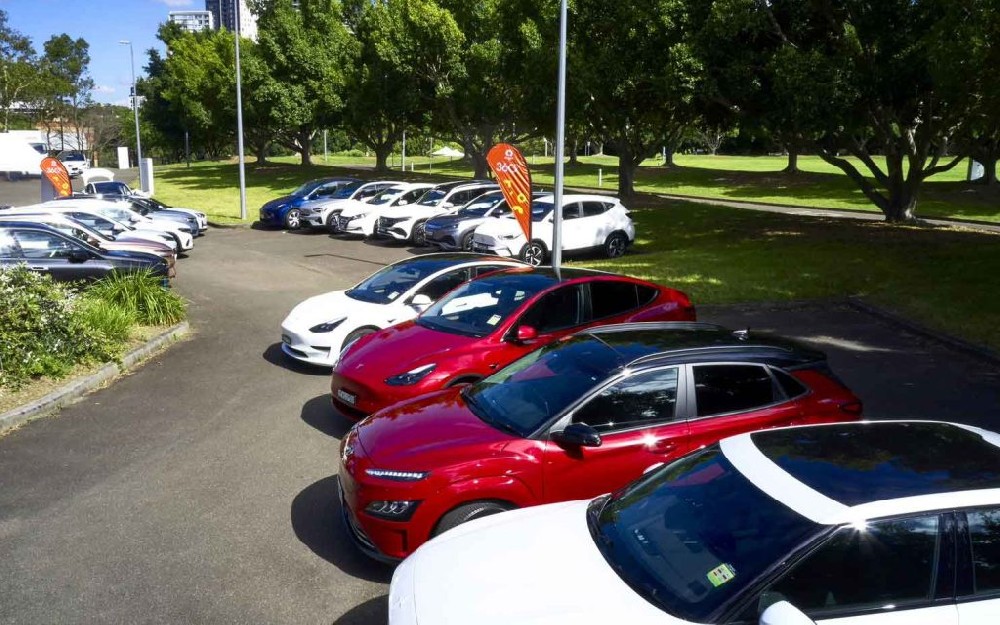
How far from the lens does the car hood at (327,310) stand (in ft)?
35.0

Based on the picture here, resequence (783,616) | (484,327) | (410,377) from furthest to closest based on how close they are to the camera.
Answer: (484,327) < (410,377) < (783,616)

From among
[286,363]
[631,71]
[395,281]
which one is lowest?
[286,363]

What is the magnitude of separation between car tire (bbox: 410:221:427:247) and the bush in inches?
407

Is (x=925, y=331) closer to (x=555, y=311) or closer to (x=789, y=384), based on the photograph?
(x=555, y=311)

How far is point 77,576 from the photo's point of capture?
555 cm

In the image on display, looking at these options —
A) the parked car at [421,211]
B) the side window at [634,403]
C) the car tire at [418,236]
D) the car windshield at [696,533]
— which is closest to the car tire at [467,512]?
the side window at [634,403]

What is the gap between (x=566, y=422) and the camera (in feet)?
18.4

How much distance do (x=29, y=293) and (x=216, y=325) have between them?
365 cm

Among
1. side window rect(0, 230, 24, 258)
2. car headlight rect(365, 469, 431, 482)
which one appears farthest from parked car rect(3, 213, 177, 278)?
car headlight rect(365, 469, 431, 482)

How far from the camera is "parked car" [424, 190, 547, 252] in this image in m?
21.2

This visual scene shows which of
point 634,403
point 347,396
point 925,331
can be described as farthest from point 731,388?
point 925,331

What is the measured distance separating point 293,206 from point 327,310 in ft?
57.8

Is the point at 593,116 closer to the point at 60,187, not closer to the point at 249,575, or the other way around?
the point at 60,187

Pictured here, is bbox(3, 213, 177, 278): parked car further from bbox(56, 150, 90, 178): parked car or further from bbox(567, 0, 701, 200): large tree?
bbox(56, 150, 90, 178): parked car
